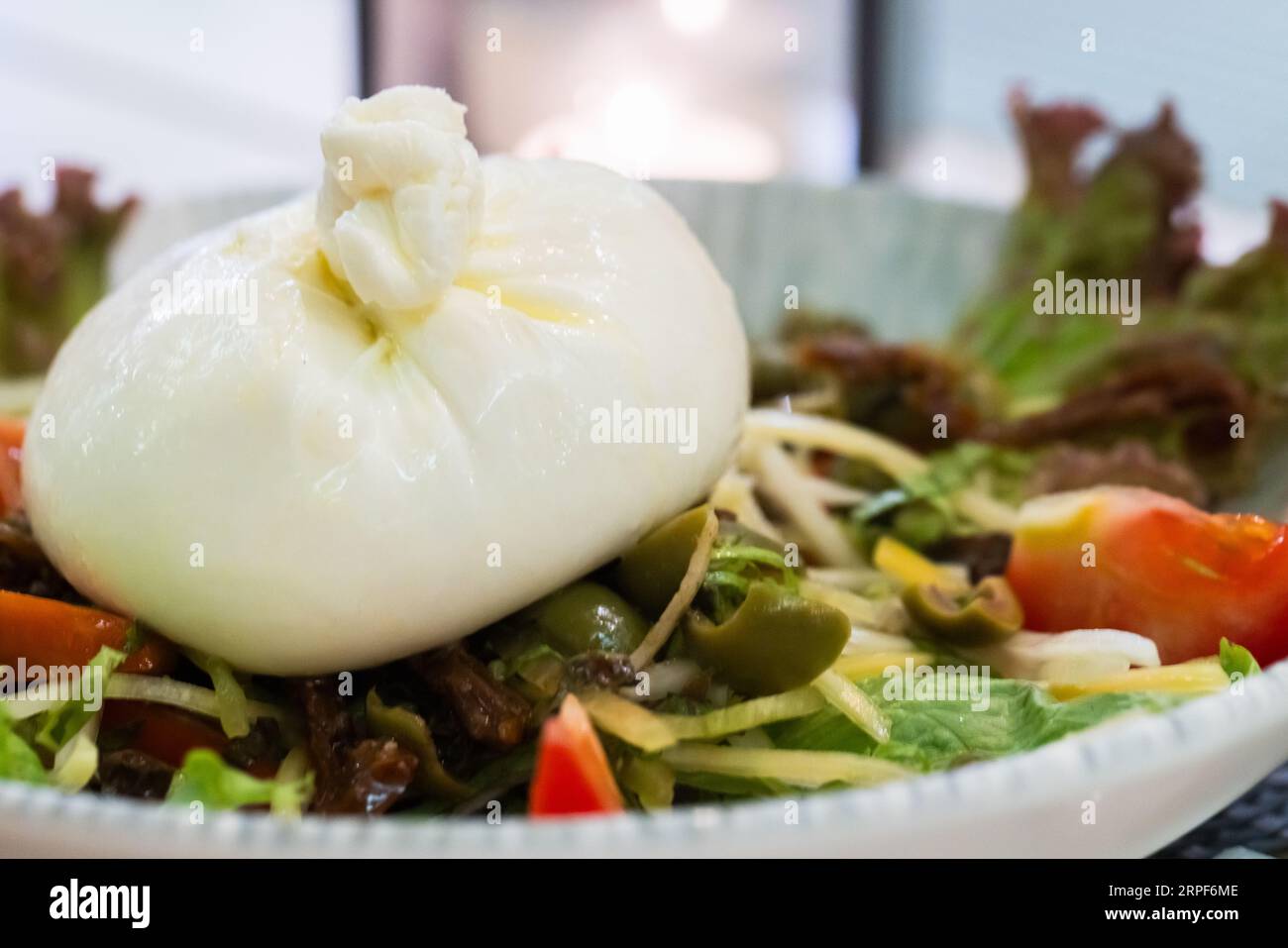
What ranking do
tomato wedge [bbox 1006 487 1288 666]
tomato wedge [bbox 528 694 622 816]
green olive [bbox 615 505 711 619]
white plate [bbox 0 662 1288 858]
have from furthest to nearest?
tomato wedge [bbox 1006 487 1288 666] → green olive [bbox 615 505 711 619] → tomato wedge [bbox 528 694 622 816] → white plate [bbox 0 662 1288 858]

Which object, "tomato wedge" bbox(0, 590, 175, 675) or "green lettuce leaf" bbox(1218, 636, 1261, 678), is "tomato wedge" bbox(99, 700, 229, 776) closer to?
"tomato wedge" bbox(0, 590, 175, 675)

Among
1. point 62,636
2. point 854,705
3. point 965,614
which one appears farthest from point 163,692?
point 965,614

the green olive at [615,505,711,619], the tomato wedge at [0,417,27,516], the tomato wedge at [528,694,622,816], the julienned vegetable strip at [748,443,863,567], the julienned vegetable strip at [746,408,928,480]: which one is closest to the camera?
the tomato wedge at [528,694,622,816]

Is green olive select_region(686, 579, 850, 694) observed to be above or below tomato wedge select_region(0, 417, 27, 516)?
below

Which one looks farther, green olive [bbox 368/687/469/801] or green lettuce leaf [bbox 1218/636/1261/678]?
green lettuce leaf [bbox 1218/636/1261/678]

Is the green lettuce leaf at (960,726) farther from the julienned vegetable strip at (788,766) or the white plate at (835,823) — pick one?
the white plate at (835,823)

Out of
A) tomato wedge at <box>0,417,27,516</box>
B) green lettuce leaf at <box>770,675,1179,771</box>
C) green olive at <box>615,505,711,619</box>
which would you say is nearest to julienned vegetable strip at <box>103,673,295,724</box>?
green olive at <box>615,505,711,619</box>

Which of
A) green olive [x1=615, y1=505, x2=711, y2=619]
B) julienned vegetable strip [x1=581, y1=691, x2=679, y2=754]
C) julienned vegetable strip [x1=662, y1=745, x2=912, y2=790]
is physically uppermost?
green olive [x1=615, y1=505, x2=711, y2=619]
